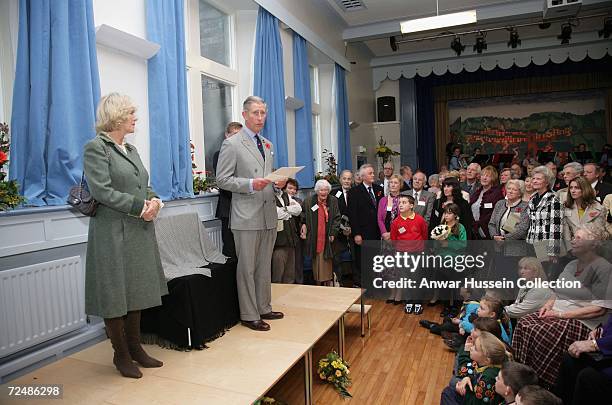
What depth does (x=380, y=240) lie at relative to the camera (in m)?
5.14

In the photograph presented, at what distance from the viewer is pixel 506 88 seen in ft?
36.8

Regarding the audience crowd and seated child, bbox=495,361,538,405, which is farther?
the audience crowd

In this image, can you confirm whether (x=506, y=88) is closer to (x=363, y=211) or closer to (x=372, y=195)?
(x=372, y=195)

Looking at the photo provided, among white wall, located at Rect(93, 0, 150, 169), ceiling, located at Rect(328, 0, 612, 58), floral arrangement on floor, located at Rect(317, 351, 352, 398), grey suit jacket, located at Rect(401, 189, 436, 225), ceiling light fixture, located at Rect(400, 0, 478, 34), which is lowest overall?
floral arrangement on floor, located at Rect(317, 351, 352, 398)

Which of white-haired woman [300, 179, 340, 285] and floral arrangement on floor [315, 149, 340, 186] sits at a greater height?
floral arrangement on floor [315, 149, 340, 186]

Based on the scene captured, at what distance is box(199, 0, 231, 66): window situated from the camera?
193 inches

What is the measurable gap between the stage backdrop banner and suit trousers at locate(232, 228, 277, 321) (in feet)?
32.4

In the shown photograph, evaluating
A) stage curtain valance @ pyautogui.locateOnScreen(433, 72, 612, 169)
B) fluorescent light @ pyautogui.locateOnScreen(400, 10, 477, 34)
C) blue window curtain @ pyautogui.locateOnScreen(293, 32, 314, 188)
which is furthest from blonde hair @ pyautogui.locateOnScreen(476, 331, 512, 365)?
stage curtain valance @ pyautogui.locateOnScreen(433, 72, 612, 169)

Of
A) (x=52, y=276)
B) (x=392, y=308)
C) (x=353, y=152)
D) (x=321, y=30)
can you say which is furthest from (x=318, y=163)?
(x=52, y=276)

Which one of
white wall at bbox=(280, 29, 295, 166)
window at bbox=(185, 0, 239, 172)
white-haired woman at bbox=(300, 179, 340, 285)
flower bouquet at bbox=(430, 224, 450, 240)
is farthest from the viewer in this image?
→ white wall at bbox=(280, 29, 295, 166)

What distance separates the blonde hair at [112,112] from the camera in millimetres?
2193

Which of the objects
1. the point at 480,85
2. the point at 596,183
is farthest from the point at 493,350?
the point at 480,85

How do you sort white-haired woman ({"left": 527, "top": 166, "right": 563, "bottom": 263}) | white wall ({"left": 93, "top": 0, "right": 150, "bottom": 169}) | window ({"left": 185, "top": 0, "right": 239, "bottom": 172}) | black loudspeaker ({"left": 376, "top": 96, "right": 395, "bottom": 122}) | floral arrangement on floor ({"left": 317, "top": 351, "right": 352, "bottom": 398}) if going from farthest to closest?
black loudspeaker ({"left": 376, "top": 96, "right": 395, "bottom": 122})
window ({"left": 185, "top": 0, "right": 239, "bottom": 172})
white-haired woman ({"left": 527, "top": 166, "right": 563, "bottom": 263})
white wall ({"left": 93, "top": 0, "right": 150, "bottom": 169})
floral arrangement on floor ({"left": 317, "top": 351, "right": 352, "bottom": 398})

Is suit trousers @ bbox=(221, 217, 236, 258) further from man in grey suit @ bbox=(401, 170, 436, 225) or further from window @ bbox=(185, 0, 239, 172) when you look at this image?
man in grey suit @ bbox=(401, 170, 436, 225)
